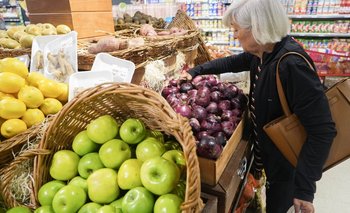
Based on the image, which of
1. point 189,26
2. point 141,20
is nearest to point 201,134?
point 189,26

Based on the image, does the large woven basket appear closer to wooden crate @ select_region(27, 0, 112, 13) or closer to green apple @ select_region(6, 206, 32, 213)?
green apple @ select_region(6, 206, 32, 213)

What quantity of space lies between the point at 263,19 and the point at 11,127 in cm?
115

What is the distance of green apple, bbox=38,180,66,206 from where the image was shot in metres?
0.82

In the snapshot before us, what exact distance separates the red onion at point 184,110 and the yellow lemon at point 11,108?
65 centimetres

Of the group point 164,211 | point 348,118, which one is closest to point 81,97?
point 164,211

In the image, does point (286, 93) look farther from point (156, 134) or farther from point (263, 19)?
point (156, 134)

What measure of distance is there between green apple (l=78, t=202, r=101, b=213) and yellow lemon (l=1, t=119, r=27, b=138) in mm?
452

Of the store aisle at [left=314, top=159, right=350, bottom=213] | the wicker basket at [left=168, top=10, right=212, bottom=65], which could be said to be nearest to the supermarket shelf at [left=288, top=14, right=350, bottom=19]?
the store aisle at [left=314, top=159, right=350, bottom=213]

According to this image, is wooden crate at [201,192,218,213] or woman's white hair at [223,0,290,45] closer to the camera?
wooden crate at [201,192,218,213]

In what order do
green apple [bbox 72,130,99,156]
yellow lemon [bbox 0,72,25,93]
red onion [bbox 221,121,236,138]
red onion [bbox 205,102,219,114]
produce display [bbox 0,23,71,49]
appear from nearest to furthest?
green apple [bbox 72,130,99,156] → yellow lemon [bbox 0,72,25,93] → red onion [bbox 221,121,236,138] → red onion [bbox 205,102,219,114] → produce display [bbox 0,23,71,49]

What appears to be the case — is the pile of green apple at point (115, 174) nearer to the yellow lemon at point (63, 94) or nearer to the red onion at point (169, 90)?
the yellow lemon at point (63, 94)

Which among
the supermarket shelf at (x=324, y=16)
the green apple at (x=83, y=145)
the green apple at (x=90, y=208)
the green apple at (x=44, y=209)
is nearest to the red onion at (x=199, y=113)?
the green apple at (x=83, y=145)

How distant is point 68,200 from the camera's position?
76 cm

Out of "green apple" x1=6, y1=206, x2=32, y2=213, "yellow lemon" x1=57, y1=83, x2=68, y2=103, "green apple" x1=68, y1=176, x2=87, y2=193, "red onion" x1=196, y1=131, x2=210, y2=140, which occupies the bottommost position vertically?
"green apple" x1=6, y1=206, x2=32, y2=213
